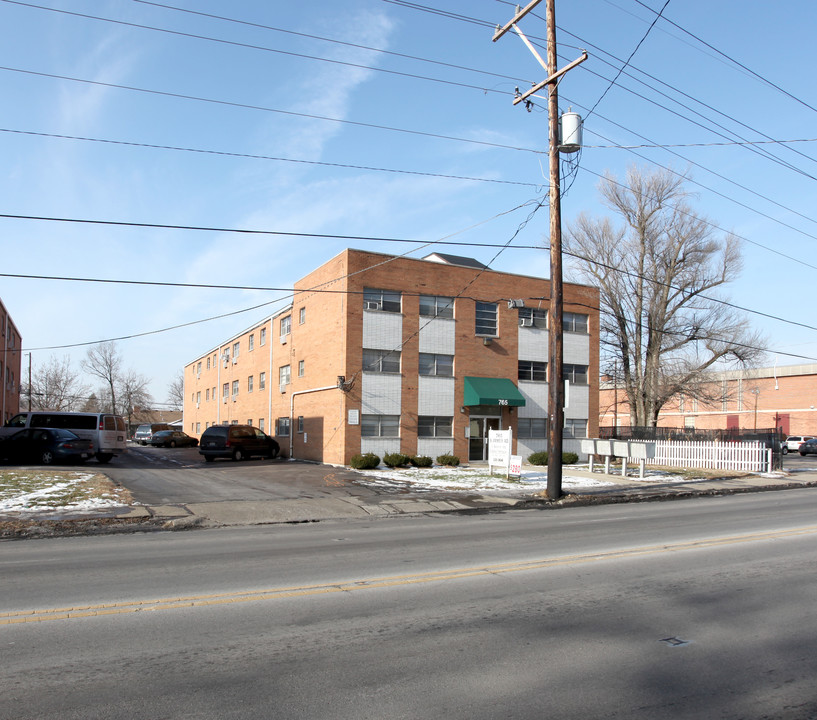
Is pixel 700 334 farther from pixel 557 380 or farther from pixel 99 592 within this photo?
pixel 99 592

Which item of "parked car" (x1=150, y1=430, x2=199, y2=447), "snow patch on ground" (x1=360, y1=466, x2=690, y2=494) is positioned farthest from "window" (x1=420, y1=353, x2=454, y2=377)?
"parked car" (x1=150, y1=430, x2=199, y2=447)

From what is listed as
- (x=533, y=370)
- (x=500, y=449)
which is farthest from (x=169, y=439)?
(x=500, y=449)

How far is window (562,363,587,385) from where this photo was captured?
34.2m

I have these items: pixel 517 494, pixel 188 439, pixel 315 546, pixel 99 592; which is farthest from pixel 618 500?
pixel 188 439

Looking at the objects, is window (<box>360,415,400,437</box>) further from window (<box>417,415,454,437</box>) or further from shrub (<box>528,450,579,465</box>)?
shrub (<box>528,450,579,465</box>)

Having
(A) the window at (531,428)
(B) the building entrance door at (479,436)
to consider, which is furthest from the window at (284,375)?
(A) the window at (531,428)

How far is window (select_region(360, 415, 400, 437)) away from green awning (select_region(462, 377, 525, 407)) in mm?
3463

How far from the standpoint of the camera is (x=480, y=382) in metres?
30.7

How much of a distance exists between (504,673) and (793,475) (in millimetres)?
27753

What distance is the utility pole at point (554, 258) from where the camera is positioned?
18094mm

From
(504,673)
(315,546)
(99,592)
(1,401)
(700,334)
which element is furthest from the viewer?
(1,401)

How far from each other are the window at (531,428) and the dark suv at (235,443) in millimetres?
12268

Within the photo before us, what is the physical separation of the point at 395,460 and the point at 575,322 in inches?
514

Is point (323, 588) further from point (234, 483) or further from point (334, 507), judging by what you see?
point (234, 483)
